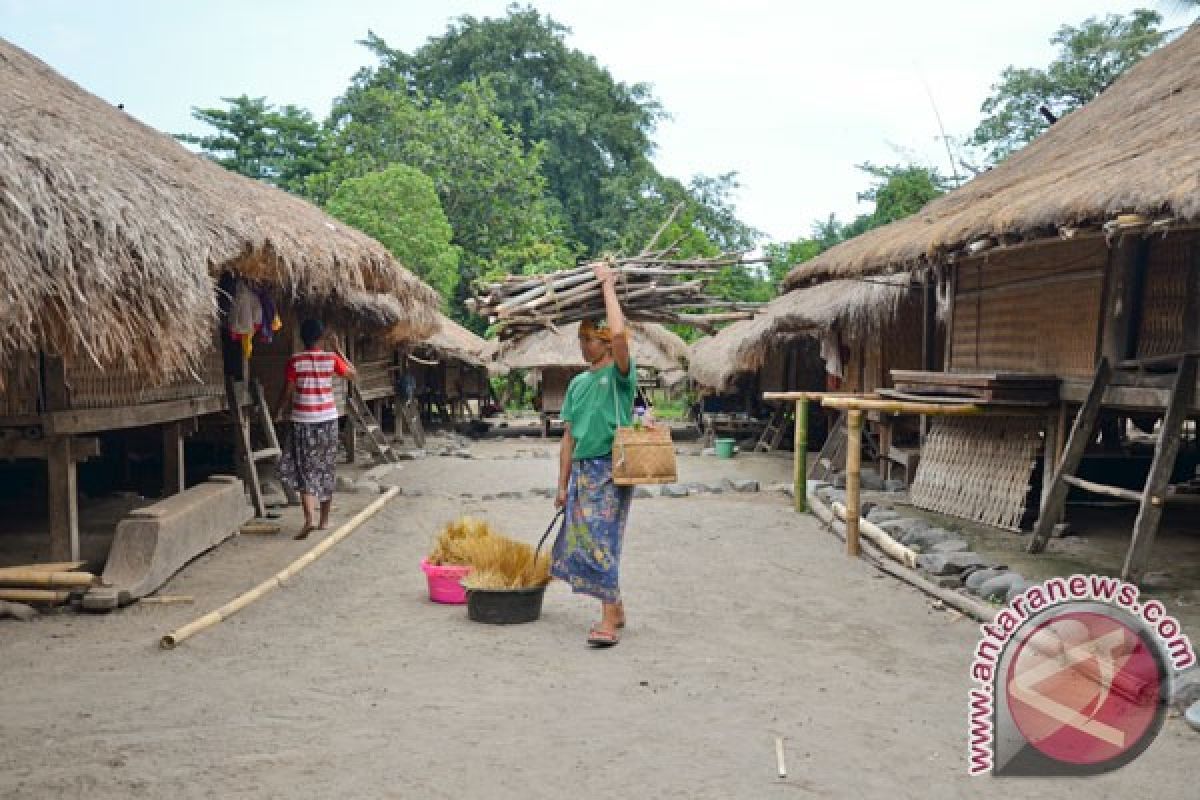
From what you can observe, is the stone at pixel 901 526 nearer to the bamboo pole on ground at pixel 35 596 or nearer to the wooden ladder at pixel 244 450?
the wooden ladder at pixel 244 450

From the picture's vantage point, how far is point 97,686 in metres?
4.09

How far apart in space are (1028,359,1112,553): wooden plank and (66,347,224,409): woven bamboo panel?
6150 mm

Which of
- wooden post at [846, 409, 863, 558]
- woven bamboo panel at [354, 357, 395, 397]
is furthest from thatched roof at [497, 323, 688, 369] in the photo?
wooden post at [846, 409, 863, 558]

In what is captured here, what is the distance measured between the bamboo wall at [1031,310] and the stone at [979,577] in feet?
7.53

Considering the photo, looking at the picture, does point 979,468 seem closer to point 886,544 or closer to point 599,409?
point 886,544

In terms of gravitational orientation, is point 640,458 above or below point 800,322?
below

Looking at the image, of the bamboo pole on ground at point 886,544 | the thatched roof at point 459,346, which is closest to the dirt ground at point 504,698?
the bamboo pole on ground at point 886,544

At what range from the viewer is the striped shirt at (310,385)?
7395 mm

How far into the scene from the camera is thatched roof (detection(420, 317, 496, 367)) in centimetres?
1953

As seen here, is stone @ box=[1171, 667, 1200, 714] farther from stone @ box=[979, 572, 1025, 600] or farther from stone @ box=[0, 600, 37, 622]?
stone @ box=[0, 600, 37, 622]

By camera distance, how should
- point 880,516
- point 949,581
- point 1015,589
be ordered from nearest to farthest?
point 1015,589
point 949,581
point 880,516

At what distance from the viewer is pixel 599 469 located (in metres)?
4.84

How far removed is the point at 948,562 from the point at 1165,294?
8.30 feet

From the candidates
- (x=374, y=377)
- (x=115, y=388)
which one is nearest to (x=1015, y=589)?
(x=115, y=388)
